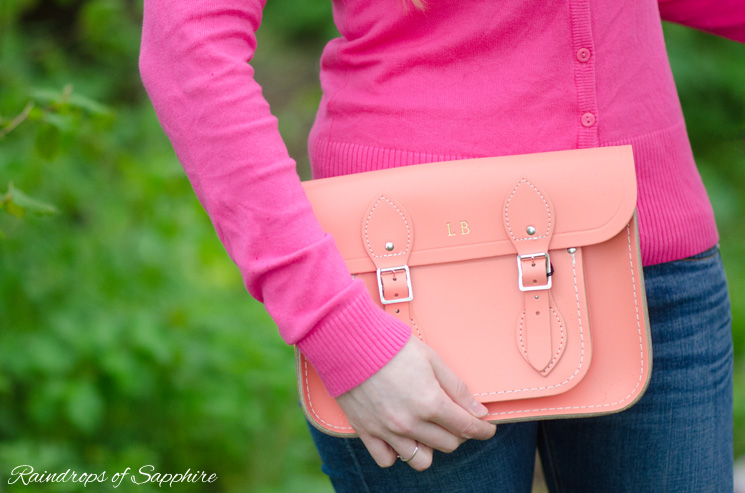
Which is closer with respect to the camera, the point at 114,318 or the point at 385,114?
the point at 385,114

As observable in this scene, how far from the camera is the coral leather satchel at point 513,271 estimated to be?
100cm

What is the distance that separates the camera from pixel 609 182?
101 centimetres

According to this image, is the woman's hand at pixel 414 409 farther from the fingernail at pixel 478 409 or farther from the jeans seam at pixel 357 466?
the jeans seam at pixel 357 466

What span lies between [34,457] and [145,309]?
54 centimetres

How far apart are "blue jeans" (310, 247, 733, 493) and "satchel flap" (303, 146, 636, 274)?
20 cm

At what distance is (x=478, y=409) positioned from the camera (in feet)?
3.19

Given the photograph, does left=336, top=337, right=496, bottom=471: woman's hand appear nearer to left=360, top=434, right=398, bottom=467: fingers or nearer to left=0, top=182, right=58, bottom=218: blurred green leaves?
left=360, top=434, right=398, bottom=467: fingers

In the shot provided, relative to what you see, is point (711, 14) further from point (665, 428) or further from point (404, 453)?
point (404, 453)

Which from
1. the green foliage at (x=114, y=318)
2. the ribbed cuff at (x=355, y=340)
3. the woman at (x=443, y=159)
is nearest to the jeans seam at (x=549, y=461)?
the woman at (x=443, y=159)

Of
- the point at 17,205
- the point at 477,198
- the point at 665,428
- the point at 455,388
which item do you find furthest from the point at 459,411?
the point at 17,205

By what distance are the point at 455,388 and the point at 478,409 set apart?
0.19ft

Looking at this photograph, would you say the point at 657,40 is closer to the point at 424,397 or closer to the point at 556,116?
the point at 556,116

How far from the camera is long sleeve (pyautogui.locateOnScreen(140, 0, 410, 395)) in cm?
89

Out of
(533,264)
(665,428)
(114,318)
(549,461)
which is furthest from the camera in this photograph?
(114,318)
